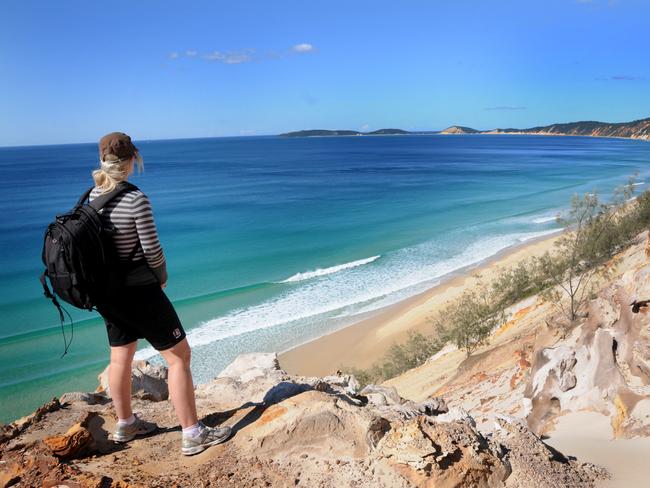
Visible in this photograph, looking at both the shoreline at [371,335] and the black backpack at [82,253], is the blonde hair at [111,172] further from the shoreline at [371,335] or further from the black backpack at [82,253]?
the shoreline at [371,335]

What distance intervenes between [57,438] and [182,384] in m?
0.90

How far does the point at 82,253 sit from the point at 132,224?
1.14 ft

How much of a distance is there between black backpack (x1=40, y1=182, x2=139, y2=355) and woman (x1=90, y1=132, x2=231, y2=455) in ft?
0.23

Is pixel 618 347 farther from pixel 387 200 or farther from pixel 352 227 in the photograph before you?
pixel 387 200

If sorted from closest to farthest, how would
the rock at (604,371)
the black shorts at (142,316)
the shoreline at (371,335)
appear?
the black shorts at (142,316) → the rock at (604,371) → the shoreline at (371,335)

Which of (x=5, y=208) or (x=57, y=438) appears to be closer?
(x=57, y=438)

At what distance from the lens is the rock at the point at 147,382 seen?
17.8ft

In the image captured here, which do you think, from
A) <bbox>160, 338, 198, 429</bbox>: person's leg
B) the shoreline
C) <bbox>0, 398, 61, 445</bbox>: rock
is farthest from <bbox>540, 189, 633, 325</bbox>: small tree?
<bbox>0, 398, 61, 445</bbox>: rock

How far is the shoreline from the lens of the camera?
15.3m

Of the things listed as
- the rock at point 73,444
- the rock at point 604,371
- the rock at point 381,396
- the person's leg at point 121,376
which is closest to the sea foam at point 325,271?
the rock at point 381,396

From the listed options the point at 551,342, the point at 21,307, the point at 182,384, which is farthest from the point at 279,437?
the point at 21,307

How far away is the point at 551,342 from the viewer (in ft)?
28.4

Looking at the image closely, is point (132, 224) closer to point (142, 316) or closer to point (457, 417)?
point (142, 316)

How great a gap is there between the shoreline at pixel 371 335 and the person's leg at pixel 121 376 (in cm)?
1120
